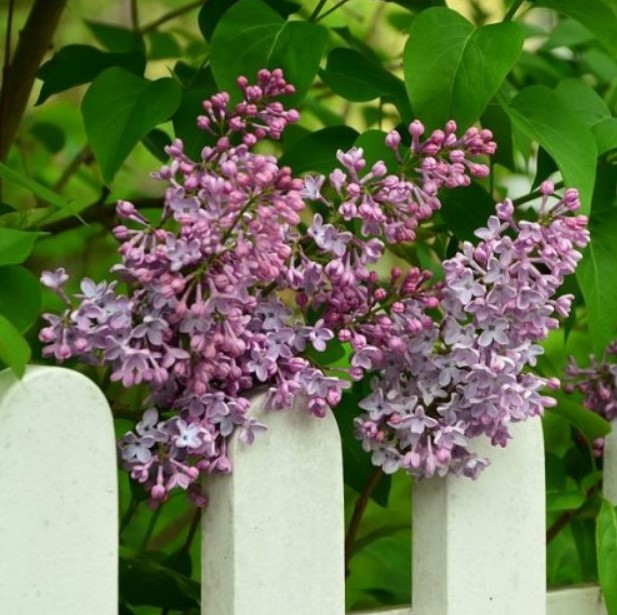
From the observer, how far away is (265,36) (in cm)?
107

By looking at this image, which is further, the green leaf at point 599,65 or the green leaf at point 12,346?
the green leaf at point 599,65

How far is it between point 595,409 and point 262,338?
1.58 feet

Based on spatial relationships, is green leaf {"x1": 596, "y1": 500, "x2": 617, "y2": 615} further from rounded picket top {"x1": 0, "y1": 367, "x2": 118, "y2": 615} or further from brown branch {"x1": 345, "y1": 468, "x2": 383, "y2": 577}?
rounded picket top {"x1": 0, "y1": 367, "x2": 118, "y2": 615}

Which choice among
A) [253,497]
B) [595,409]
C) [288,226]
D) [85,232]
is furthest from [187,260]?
Result: [85,232]

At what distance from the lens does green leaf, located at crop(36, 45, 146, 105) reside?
1.27 meters

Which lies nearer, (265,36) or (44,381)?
(44,381)

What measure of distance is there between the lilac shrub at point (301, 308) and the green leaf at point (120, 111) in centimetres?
5

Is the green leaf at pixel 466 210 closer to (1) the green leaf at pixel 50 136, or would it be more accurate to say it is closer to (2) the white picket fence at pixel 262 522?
(2) the white picket fence at pixel 262 522

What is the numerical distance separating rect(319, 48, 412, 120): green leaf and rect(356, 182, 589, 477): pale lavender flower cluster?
17 cm

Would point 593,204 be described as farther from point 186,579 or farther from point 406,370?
point 186,579

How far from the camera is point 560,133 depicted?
3.48 feet

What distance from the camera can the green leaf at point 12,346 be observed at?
839 millimetres

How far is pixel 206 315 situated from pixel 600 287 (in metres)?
0.37

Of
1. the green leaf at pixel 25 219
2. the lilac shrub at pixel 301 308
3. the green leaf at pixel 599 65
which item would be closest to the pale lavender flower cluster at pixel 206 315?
the lilac shrub at pixel 301 308
